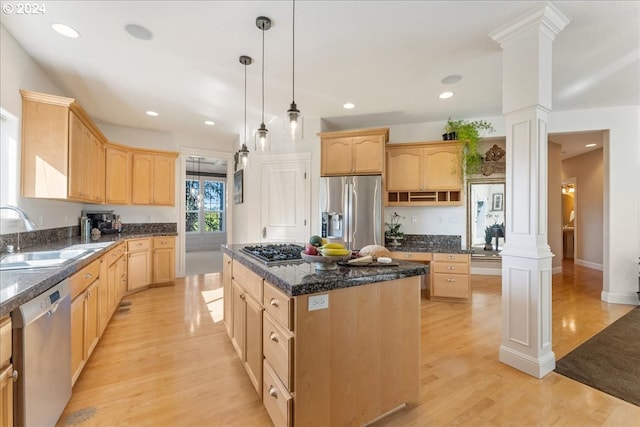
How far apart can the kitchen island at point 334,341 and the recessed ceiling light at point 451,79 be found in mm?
2444

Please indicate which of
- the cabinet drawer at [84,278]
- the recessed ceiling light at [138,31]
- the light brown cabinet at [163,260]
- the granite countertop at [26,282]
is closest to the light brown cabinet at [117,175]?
the light brown cabinet at [163,260]

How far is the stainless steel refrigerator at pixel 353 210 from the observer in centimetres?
407

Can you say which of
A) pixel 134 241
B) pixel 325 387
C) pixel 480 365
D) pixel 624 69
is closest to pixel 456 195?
pixel 624 69

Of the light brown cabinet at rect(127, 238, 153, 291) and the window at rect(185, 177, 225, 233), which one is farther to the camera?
the window at rect(185, 177, 225, 233)

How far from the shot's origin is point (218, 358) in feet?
7.89

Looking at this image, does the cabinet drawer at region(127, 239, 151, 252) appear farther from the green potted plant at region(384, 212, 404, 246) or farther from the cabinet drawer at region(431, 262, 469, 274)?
the cabinet drawer at region(431, 262, 469, 274)

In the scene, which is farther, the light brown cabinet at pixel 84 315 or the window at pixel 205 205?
the window at pixel 205 205

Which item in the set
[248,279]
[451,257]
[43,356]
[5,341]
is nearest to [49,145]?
[43,356]

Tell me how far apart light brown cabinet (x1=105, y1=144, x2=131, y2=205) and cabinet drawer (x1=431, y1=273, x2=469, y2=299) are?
4.87 metres

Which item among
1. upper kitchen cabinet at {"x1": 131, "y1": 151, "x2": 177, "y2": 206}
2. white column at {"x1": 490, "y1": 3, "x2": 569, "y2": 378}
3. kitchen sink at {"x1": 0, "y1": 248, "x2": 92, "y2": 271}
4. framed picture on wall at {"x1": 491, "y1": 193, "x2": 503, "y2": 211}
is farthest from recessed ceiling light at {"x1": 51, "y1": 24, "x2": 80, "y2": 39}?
framed picture on wall at {"x1": 491, "y1": 193, "x2": 503, "y2": 211}

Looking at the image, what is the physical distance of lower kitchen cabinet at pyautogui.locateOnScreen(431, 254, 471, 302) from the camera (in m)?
3.83

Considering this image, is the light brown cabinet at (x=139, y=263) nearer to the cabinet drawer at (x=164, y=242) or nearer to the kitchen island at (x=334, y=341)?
the cabinet drawer at (x=164, y=242)

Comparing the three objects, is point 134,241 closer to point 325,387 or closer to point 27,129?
point 27,129

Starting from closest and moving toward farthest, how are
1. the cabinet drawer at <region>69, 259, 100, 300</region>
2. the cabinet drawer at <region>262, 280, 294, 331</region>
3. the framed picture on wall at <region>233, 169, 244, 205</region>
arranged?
the cabinet drawer at <region>262, 280, 294, 331</region>, the cabinet drawer at <region>69, 259, 100, 300</region>, the framed picture on wall at <region>233, 169, 244, 205</region>
